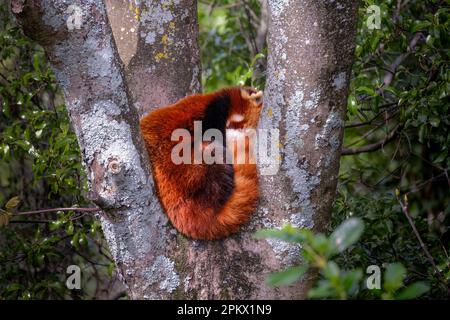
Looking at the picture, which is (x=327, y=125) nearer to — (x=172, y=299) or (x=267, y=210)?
(x=267, y=210)

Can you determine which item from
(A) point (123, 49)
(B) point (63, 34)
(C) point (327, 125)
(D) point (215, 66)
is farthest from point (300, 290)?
(D) point (215, 66)

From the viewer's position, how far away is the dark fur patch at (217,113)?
8.54ft

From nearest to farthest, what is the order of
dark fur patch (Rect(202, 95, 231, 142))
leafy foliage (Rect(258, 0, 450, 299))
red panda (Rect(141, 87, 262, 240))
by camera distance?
1. red panda (Rect(141, 87, 262, 240))
2. dark fur patch (Rect(202, 95, 231, 142))
3. leafy foliage (Rect(258, 0, 450, 299))

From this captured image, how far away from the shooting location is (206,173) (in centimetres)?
250

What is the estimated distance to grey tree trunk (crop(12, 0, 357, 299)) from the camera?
194cm

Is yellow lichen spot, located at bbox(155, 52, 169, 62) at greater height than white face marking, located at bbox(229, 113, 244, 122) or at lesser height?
greater

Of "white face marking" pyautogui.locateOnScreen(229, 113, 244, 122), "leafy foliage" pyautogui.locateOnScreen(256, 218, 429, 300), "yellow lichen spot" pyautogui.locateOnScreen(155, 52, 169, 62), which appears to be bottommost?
"leafy foliage" pyautogui.locateOnScreen(256, 218, 429, 300)

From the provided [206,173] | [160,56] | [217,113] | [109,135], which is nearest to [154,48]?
[160,56]

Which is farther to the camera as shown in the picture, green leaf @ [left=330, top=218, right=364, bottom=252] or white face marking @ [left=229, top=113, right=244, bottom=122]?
white face marking @ [left=229, top=113, right=244, bottom=122]

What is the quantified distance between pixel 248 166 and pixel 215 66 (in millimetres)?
2736

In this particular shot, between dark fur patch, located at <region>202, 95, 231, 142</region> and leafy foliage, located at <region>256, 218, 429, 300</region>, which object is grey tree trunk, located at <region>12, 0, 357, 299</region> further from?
leafy foliage, located at <region>256, 218, 429, 300</region>

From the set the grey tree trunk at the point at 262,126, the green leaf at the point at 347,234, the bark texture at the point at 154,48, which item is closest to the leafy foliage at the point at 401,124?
the grey tree trunk at the point at 262,126

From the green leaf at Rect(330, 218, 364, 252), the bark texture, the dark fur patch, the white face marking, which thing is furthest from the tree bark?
the green leaf at Rect(330, 218, 364, 252)

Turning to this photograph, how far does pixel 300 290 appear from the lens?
215 cm
